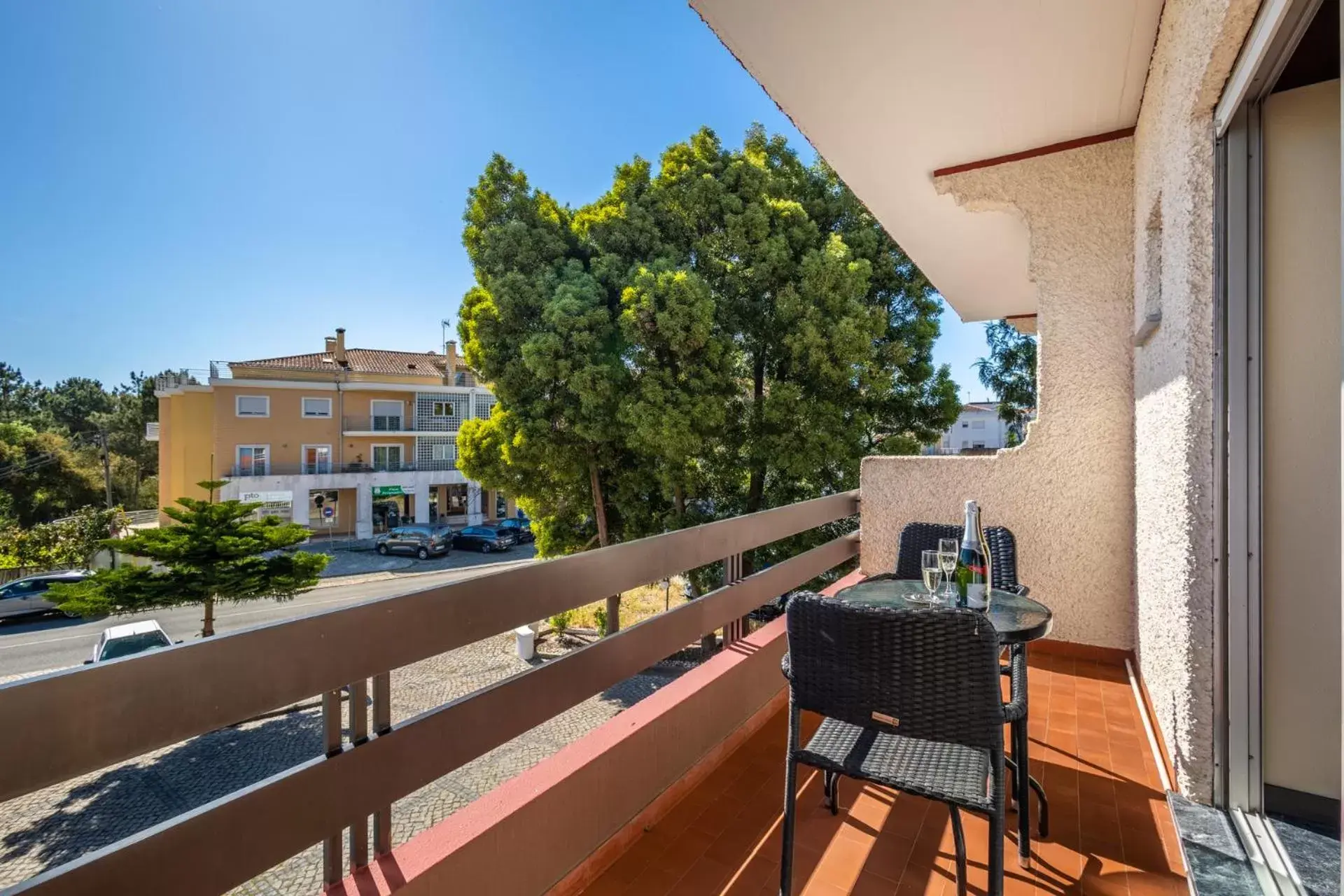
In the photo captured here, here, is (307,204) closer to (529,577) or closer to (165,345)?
(165,345)

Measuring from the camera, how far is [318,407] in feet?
78.7

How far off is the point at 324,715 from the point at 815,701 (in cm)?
97

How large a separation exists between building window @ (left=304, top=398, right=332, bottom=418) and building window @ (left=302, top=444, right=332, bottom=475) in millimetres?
1174

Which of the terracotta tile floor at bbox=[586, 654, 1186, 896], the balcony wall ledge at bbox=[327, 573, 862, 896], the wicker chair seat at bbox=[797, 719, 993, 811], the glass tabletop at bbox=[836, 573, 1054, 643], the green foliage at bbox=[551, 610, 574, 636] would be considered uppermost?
the glass tabletop at bbox=[836, 573, 1054, 643]

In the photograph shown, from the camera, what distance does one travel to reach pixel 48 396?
39.5 m

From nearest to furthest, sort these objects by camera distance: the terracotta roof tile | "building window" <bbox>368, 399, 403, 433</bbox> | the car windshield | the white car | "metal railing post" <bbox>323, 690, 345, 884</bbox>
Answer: "metal railing post" <bbox>323, 690, 345, 884</bbox>
the white car
the car windshield
the terracotta roof tile
"building window" <bbox>368, 399, 403, 433</bbox>

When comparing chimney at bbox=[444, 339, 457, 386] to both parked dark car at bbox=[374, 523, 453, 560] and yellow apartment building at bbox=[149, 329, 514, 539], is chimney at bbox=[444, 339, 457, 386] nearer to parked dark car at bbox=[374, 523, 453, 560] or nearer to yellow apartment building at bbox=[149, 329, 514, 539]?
yellow apartment building at bbox=[149, 329, 514, 539]

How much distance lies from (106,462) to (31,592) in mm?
14180

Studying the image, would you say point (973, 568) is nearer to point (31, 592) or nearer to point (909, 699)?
point (909, 699)

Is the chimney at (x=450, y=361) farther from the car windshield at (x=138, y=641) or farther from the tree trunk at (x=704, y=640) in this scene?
the tree trunk at (x=704, y=640)

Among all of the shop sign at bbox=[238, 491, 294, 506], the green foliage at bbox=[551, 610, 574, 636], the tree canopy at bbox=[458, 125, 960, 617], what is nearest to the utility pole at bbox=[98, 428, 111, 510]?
the shop sign at bbox=[238, 491, 294, 506]

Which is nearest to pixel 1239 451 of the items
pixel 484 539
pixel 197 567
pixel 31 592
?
pixel 197 567

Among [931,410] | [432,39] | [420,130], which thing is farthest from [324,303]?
[931,410]

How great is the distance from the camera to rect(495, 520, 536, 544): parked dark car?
2472 centimetres
